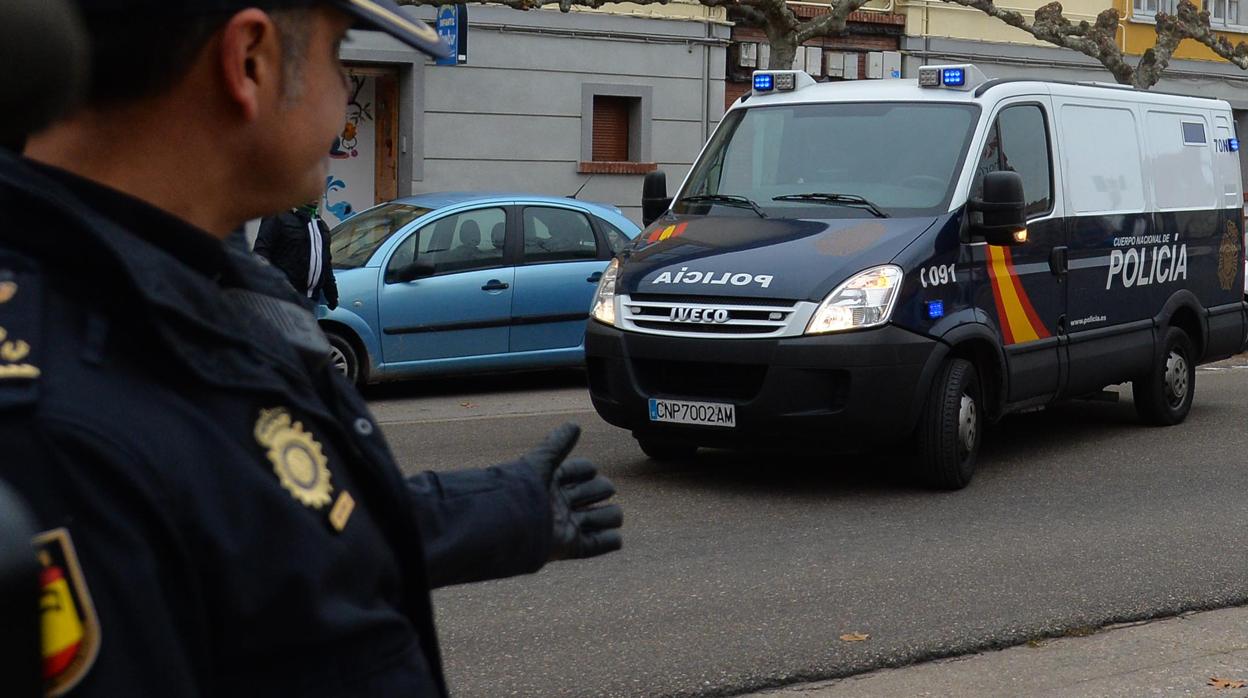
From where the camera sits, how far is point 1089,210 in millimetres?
9531

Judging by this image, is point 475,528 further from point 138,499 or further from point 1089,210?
point 1089,210

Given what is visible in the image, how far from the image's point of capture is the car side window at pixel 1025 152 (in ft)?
29.1

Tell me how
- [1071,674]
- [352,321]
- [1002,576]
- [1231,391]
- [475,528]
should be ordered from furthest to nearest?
[1231,391] < [352,321] < [1002,576] < [1071,674] < [475,528]

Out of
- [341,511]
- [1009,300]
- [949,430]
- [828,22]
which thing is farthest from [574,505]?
[828,22]

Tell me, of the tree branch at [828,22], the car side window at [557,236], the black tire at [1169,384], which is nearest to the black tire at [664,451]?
the black tire at [1169,384]

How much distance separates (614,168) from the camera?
22328mm

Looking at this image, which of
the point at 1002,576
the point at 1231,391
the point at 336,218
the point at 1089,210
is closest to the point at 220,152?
the point at 1002,576

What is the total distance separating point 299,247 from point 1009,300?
4239 millimetres

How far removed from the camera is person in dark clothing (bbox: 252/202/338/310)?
1008cm

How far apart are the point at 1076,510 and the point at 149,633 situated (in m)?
7.18

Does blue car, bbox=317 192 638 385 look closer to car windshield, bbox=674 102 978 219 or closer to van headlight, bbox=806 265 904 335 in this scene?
car windshield, bbox=674 102 978 219

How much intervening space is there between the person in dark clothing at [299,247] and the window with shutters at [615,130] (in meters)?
12.0

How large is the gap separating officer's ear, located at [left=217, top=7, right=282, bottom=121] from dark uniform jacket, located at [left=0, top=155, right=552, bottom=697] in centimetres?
12

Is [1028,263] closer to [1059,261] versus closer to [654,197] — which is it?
[1059,261]
